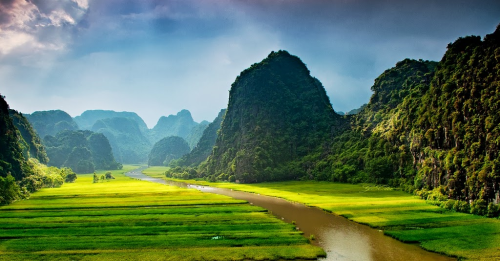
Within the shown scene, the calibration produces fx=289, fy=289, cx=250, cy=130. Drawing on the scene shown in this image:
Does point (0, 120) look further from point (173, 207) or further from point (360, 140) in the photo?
point (360, 140)

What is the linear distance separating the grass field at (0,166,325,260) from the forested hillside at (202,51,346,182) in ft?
189

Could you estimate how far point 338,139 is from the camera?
10481cm

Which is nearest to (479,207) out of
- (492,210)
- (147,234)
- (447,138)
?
(492,210)

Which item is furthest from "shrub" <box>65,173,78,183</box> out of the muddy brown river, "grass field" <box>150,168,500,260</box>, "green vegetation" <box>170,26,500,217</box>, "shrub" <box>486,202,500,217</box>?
"shrub" <box>486,202,500,217</box>

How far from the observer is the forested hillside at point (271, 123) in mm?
101125

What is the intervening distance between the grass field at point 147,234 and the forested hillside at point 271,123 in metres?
57.6

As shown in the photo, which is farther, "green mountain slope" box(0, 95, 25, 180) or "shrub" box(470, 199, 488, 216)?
"green mountain slope" box(0, 95, 25, 180)

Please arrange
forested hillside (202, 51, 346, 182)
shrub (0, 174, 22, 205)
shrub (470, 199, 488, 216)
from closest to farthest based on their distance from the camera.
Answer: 1. shrub (470, 199, 488, 216)
2. shrub (0, 174, 22, 205)
3. forested hillside (202, 51, 346, 182)

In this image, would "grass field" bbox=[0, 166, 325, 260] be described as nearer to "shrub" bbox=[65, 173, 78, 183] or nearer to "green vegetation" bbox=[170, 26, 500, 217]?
"green vegetation" bbox=[170, 26, 500, 217]

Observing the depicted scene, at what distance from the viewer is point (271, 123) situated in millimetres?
119250

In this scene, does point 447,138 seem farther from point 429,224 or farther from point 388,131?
point 388,131

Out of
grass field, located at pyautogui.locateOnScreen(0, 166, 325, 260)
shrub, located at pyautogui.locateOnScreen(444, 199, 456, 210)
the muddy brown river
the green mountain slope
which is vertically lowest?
grass field, located at pyautogui.locateOnScreen(0, 166, 325, 260)

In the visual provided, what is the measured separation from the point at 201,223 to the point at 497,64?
47433 millimetres

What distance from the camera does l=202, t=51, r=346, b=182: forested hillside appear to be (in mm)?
101125
